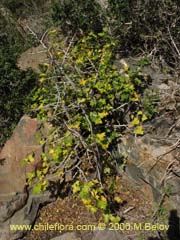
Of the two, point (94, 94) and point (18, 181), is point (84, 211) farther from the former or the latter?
point (94, 94)

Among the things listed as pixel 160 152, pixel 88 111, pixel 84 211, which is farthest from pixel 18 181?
pixel 160 152

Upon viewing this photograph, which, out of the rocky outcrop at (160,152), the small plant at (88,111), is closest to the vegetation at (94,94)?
the small plant at (88,111)

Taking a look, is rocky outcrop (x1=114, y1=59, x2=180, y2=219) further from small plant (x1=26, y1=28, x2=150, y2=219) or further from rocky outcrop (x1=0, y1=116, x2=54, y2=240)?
rocky outcrop (x1=0, y1=116, x2=54, y2=240)

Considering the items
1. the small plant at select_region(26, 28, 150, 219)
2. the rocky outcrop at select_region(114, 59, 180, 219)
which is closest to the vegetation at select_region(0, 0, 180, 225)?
the small plant at select_region(26, 28, 150, 219)

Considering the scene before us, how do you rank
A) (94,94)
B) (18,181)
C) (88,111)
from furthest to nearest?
(18,181), (94,94), (88,111)

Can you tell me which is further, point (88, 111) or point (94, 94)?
point (94, 94)

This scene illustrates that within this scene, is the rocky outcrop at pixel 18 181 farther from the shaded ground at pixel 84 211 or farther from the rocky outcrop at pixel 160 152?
the rocky outcrop at pixel 160 152

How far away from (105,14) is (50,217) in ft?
9.95

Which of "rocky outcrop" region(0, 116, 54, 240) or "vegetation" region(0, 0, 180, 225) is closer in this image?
"vegetation" region(0, 0, 180, 225)

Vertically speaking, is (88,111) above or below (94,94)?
below

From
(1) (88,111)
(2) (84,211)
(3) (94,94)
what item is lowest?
(2) (84,211)

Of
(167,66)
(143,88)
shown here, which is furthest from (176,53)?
(143,88)

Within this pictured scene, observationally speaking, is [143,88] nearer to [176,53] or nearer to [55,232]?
[176,53]

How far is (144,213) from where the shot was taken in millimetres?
4102
